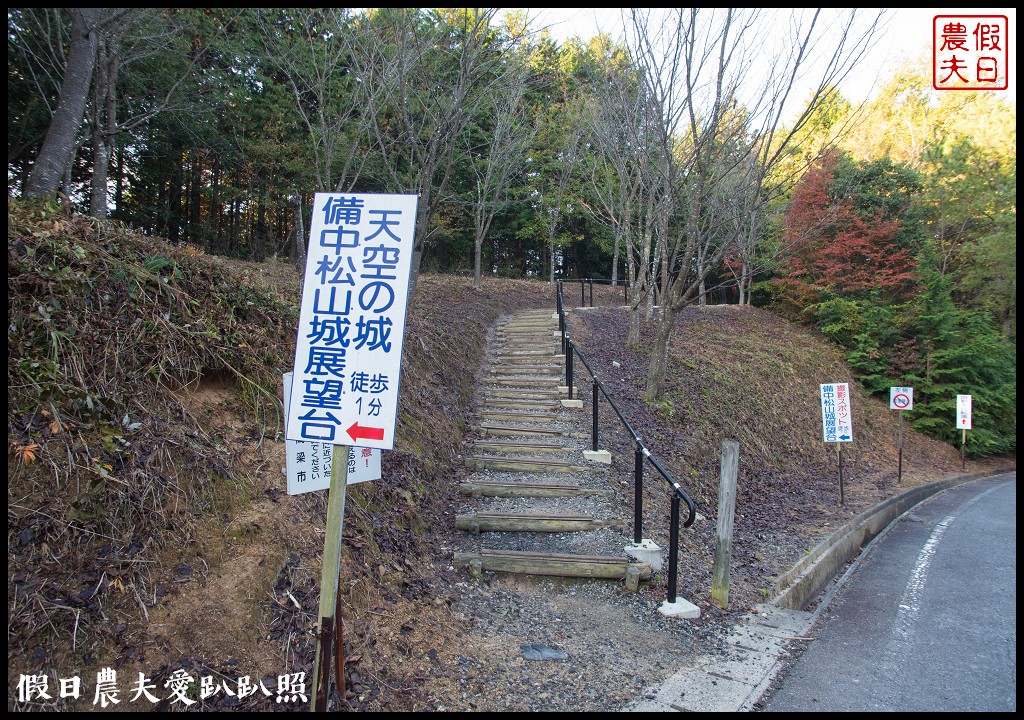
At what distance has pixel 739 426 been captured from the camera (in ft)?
37.8

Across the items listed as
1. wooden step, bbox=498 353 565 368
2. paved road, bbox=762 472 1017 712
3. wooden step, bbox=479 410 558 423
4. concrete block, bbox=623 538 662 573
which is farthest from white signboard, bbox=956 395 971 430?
concrete block, bbox=623 538 662 573

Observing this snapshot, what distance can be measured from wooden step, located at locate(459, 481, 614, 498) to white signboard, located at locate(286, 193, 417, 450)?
155 inches

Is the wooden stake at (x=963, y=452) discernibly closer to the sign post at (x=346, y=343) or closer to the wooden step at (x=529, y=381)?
the wooden step at (x=529, y=381)

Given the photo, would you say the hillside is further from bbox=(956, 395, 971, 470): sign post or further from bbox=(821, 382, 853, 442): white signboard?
bbox=(956, 395, 971, 470): sign post

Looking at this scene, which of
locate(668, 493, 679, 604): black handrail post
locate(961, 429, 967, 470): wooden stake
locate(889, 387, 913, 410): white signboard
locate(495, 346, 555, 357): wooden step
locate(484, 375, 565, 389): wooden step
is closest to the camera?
locate(668, 493, 679, 604): black handrail post

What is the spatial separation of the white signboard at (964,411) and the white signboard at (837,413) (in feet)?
31.2

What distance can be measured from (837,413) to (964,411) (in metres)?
9.87

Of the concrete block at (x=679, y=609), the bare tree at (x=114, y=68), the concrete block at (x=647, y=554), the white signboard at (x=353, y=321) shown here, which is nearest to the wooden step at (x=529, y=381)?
the concrete block at (x=647, y=554)

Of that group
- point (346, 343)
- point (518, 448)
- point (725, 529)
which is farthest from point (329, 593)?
point (518, 448)

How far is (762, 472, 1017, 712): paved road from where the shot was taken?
3.98 metres

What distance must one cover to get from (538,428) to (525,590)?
356 centimetres

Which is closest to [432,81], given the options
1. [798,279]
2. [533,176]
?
[533,176]

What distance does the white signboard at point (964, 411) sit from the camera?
16.8 metres

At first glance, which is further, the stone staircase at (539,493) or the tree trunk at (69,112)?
the tree trunk at (69,112)
